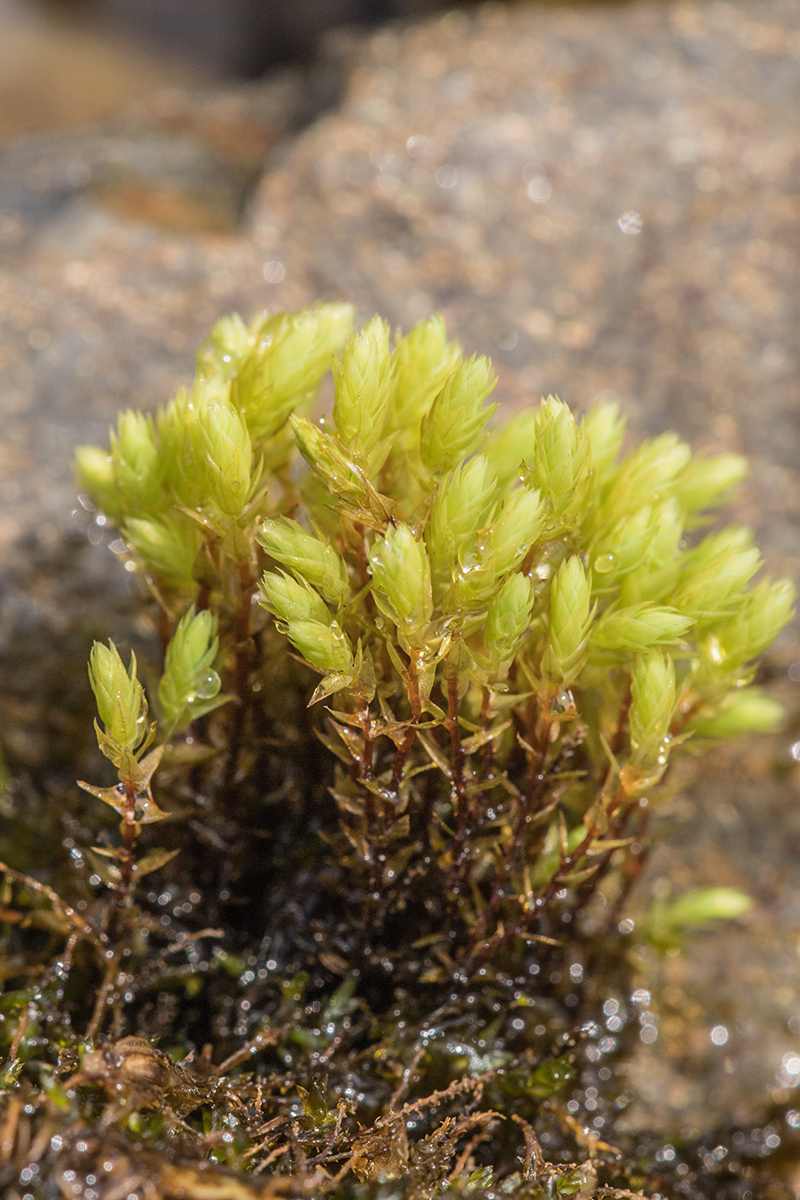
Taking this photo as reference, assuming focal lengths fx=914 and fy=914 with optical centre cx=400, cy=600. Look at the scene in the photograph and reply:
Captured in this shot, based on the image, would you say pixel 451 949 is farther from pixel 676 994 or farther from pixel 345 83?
pixel 345 83

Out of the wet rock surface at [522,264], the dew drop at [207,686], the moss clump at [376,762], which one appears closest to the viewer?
the moss clump at [376,762]

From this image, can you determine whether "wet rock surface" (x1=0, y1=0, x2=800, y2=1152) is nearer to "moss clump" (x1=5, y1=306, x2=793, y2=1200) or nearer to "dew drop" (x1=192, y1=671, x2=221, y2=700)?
"moss clump" (x1=5, y1=306, x2=793, y2=1200)

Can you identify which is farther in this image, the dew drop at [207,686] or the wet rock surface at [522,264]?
the wet rock surface at [522,264]

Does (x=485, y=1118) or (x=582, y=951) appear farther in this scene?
(x=582, y=951)

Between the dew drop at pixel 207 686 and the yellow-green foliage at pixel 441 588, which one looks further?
the dew drop at pixel 207 686

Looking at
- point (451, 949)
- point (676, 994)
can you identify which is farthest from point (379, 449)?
point (676, 994)

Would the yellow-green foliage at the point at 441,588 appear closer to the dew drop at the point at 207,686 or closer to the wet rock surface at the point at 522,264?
the dew drop at the point at 207,686

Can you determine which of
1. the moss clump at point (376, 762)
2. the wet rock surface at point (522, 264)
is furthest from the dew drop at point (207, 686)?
the wet rock surface at point (522, 264)

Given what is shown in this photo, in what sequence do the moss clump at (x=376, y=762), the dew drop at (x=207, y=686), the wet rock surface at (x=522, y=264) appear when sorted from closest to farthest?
1. the moss clump at (x=376, y=762)
2. the dew drop at (x=207, y=686)
3. the wet rock surface at (x=522, y=264)
